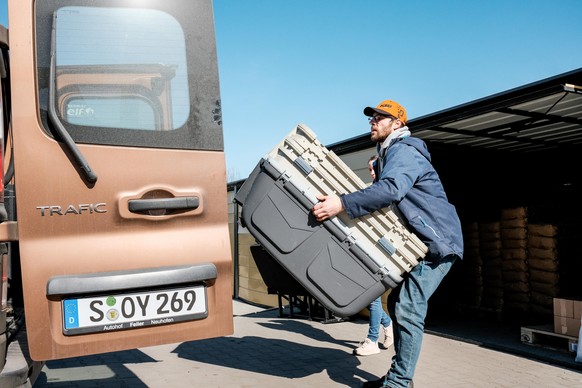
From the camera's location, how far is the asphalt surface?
525cm

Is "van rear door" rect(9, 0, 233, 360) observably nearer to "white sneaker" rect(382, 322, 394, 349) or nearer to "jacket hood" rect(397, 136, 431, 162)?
"jacket hood" rect(397, 136, 431, 162)

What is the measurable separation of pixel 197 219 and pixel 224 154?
383 millimetres

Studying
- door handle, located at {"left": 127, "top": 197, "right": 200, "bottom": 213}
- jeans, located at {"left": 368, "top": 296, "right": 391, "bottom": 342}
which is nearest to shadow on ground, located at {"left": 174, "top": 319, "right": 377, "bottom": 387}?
jeans, located at {"left": 368, "top": 296, "right": 391, "bottom": 342}

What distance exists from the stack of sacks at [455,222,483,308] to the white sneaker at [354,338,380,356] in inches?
142

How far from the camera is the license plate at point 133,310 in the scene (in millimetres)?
2752

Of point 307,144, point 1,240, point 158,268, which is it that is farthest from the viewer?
point 307,144

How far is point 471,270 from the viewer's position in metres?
9.45

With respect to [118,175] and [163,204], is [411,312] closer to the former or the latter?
[163,204]

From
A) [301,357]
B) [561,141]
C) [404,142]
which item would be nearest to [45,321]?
[404,142]

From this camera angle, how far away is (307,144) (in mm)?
3867

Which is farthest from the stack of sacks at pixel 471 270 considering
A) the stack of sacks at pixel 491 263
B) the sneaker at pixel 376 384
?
A: the sneaker at pixel 376 384

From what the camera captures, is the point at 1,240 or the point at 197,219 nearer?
the point at 1,240

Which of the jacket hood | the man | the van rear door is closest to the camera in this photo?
the van rear door

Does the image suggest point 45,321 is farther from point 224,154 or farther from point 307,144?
point 307,144
